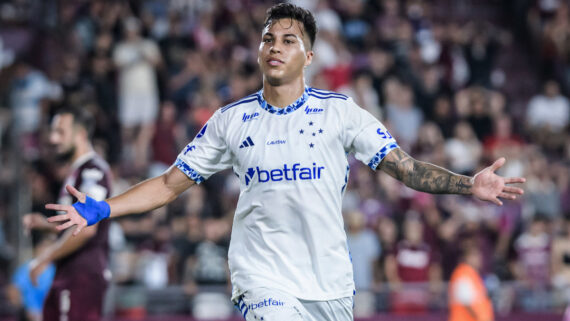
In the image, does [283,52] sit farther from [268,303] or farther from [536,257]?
[536,257]

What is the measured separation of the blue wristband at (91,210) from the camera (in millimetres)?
5168

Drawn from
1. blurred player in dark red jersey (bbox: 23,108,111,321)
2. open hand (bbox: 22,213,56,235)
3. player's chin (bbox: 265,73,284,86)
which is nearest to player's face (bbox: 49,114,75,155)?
blurred player in dark red jersey (bbox: 23,108,111,321)

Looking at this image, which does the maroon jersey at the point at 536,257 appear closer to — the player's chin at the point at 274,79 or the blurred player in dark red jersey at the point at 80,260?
the blurred player in dark red jersey at the point at 80,260

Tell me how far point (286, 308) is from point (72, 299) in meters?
2.42

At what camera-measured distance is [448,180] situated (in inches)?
201

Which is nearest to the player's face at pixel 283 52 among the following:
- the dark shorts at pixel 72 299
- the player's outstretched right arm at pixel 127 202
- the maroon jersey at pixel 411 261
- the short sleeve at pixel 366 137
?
the short sleeve at pixel 366 137

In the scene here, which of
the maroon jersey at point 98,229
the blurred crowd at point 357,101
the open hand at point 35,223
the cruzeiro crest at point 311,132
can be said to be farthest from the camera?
the blurred crowd at point 357,101

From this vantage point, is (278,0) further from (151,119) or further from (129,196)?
(129,196)

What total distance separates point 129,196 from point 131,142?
8807 millimetres

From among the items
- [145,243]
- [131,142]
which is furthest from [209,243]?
[131,142]

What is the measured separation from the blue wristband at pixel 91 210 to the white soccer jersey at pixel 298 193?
0.77 metres

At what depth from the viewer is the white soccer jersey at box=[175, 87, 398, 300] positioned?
5254 mm

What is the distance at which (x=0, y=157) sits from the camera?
12.1 m

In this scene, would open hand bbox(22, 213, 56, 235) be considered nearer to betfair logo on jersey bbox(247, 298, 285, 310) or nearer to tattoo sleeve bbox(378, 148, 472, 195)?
betfair logo on jersey bbox(247, 298, 285, 310)
